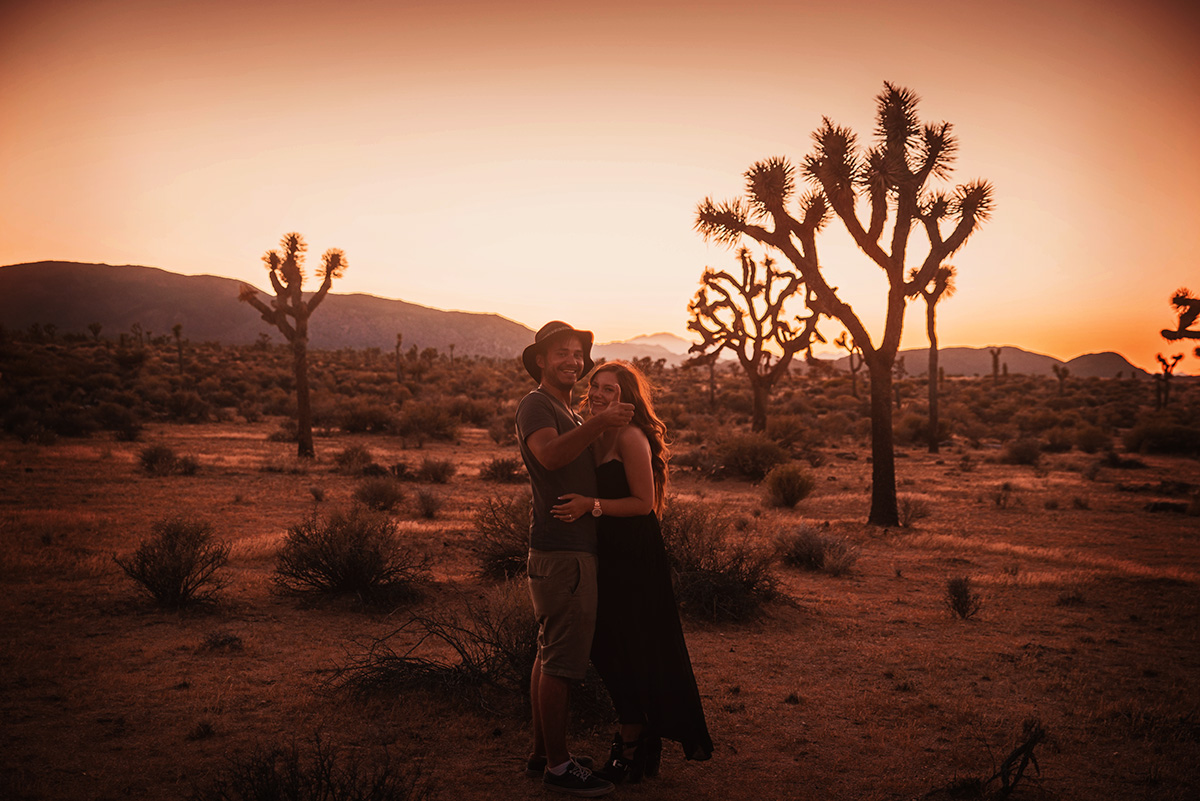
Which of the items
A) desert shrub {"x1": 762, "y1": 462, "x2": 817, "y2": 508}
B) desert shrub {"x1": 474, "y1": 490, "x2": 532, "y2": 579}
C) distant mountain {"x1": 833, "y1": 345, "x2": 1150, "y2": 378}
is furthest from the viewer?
distant mountain {"x1": 833, "y1": 345, "x2": 1150, "y2": 378}

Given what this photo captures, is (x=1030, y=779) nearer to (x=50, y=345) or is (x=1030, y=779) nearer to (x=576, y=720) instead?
(x=576, y=720)

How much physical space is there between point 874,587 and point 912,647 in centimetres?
217

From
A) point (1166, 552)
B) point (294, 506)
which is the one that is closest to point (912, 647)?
point (1166, 552)

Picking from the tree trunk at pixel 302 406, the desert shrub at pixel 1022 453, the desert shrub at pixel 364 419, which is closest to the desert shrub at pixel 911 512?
the desert shrub at pixel 1022 453

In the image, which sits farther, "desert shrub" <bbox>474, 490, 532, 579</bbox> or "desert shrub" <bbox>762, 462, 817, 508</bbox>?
"desert shrub" <bbox>762, 462, 817, 508</bbox>

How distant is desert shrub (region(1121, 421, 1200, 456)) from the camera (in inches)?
874

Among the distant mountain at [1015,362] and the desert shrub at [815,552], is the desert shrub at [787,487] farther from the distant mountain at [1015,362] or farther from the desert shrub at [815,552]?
the distant mountain at [1015,362]

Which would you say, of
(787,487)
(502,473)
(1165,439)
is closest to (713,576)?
(787,487)

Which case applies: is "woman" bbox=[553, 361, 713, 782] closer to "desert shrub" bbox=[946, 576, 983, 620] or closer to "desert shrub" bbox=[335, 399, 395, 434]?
"desert shrub" bbox=[946, 576, 983, 620]

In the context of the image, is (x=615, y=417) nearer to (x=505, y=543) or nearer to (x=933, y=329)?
(x=505, y=543)

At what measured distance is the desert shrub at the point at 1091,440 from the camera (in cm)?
2325

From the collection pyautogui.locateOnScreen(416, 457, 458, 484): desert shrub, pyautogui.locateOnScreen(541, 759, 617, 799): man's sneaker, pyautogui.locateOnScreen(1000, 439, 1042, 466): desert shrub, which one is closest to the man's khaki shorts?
pyautogui.locateOnScreen(541, 759, 617, 799): man's sneaker

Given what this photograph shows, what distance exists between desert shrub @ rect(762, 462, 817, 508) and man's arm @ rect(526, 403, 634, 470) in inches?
436

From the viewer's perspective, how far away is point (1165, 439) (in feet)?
73.6
